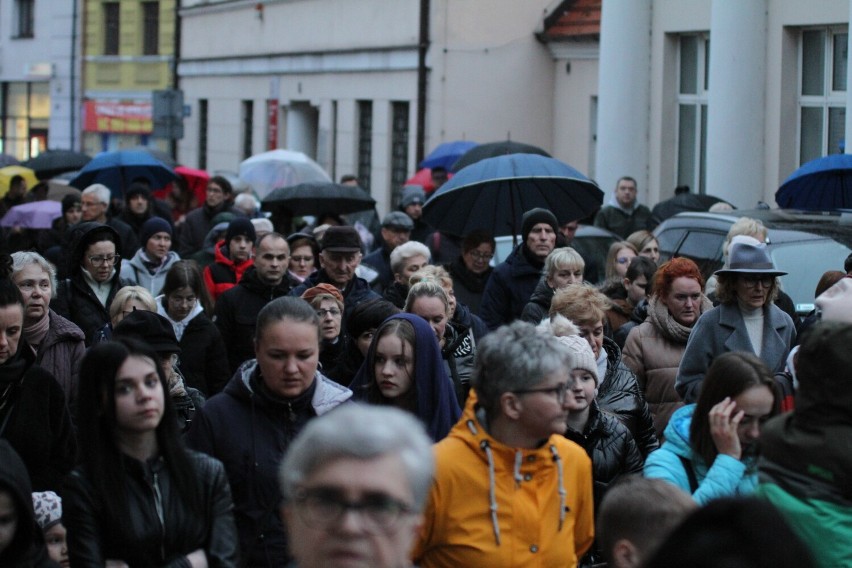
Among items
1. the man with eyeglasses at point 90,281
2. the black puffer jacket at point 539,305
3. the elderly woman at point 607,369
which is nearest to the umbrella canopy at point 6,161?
the man with eyeglasses at point 90,281

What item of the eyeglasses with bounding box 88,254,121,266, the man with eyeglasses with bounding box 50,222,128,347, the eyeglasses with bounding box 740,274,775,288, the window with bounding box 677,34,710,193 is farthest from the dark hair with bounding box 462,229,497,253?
the window with bounding box 677,34,710,193

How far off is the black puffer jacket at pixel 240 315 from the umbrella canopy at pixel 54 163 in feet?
48.7

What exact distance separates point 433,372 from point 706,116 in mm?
16370

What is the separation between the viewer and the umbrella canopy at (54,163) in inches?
988

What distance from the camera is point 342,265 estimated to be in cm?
1089

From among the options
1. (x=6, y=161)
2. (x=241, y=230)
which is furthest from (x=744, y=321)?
(x=6, y=161)

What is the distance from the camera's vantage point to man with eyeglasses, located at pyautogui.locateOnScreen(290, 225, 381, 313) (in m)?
10.8

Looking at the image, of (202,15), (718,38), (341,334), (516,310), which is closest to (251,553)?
(341,334)

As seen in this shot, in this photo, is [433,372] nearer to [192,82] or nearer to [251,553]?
[251,553]

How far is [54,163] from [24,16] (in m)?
27.1

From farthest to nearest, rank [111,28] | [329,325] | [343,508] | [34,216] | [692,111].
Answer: [111,28], [692,111], [34,216], [329,325], [343,508]

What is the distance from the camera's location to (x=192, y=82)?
4116cm

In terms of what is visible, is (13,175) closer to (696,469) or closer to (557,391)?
(696,469)

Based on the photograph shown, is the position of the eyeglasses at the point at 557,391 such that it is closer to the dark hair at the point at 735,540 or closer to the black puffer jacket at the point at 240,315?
the dark hair at the point at 735,540
